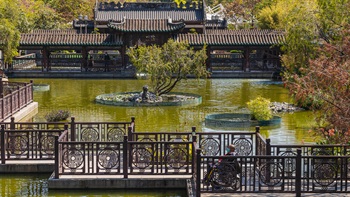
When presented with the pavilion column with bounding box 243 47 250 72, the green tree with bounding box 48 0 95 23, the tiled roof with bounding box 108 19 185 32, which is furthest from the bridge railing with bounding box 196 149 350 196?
the green tree with bounding box 48 0 95 23

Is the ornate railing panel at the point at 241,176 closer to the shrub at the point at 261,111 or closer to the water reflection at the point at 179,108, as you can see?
the water reflection at the point at 179,108

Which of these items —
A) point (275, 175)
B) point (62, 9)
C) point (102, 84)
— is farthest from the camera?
point (62, 9)

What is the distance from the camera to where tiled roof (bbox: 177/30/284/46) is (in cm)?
4300

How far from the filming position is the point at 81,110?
90.7ft

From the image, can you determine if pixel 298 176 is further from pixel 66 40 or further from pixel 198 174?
pixel 66 40

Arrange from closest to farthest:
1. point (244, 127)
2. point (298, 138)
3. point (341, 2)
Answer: point (298, 138) < point (244, 127) < point (341, 2)

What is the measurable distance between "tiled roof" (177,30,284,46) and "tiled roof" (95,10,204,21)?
1105 cm

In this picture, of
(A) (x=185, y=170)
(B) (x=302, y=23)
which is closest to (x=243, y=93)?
(B) (x=302, y=23)

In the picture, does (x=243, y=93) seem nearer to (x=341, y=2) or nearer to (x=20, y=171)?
(x=341, y=2)

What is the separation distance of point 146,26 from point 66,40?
4976mm

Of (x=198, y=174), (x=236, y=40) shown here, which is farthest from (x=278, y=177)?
(x=236, y=40)

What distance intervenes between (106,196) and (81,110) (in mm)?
13301

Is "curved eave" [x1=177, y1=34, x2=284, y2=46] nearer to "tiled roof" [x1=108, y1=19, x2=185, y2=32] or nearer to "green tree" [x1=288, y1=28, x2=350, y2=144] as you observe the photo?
"tiled roof" [x1=108, y1=19, x2=185, y2=32]

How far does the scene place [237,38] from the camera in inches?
1713
